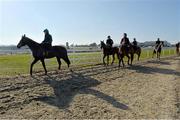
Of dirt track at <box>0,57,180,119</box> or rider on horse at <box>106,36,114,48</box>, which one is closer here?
dirt track at <box>0,57,180,119</box>

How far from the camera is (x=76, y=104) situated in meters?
9.12

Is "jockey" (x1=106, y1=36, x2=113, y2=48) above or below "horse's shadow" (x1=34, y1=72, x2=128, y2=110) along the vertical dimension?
above

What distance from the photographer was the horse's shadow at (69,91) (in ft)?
30.6

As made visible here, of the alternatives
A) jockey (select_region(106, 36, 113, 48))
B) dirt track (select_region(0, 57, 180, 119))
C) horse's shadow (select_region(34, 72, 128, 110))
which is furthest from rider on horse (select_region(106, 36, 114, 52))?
dirt track (select_region(0, 57, 180, 119))

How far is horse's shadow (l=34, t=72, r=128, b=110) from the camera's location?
30.6ft

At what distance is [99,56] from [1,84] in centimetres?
1544

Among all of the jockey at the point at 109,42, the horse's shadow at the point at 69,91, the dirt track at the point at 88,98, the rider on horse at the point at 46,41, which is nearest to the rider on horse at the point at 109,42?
the jockey at the point at 109,42

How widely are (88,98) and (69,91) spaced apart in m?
1.36

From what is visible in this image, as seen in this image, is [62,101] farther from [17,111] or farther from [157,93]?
[157,93]

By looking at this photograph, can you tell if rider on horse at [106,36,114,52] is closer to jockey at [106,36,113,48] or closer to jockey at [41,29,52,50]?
jockey at [106,36,113,48]

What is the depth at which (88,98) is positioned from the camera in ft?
32.7

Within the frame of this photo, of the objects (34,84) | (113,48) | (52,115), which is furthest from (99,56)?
(52,115)

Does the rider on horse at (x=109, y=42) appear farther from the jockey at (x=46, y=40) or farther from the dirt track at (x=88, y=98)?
the dirt track at (x=88, y=98)

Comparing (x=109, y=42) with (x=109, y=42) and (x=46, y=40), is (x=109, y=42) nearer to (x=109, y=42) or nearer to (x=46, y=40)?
(x=109, y=42)
